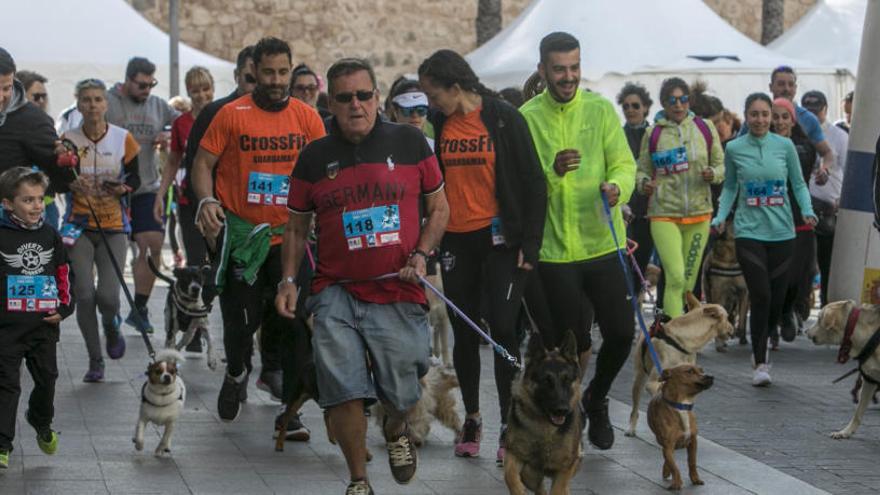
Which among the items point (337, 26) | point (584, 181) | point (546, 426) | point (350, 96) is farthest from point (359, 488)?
point (337, 26)

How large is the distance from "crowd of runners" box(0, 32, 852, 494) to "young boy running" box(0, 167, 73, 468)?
11 millimetres

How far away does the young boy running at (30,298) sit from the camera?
860cm

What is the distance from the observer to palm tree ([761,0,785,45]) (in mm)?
38031

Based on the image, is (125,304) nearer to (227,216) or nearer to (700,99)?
(700,99)

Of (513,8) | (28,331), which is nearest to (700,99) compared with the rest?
(28,331)

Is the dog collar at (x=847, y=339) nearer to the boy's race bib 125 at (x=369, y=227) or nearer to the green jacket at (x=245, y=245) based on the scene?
the green jacket at (x=245, y=245)

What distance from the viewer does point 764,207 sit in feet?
40.6

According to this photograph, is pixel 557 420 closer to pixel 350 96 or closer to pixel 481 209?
pixel 350 96

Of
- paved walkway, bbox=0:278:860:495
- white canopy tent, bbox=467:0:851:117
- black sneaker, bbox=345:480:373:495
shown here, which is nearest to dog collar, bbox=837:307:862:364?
paved walkway, bbox=0:278:860:495

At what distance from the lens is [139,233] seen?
13.9 metres

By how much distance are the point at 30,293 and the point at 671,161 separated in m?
5.57

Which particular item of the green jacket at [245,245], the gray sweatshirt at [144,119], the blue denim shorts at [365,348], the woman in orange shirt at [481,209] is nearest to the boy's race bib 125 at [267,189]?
the green jacket at [245,245]

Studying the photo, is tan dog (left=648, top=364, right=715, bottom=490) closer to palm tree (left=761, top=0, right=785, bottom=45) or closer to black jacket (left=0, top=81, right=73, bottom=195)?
black jacket (left=0, top=81, right=73, bottom=195)

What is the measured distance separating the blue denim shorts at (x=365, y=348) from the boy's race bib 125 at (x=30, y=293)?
1.80 m
